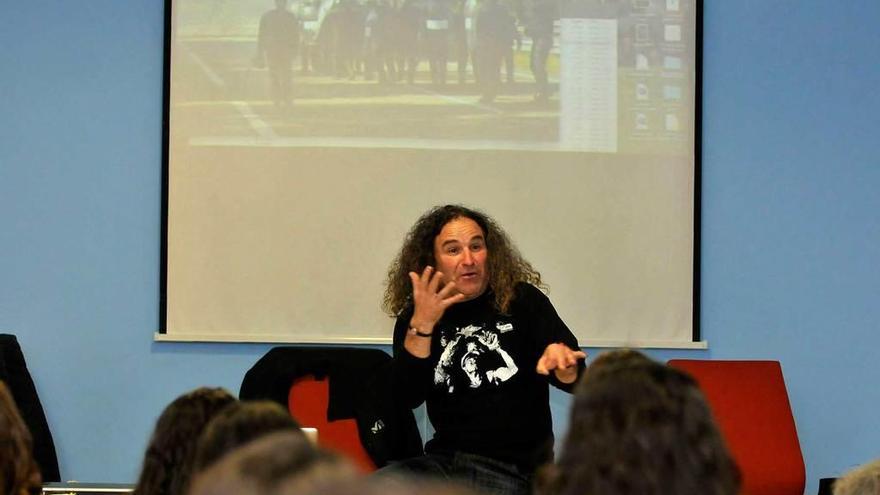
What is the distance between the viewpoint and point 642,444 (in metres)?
1.27

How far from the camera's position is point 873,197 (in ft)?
14.1

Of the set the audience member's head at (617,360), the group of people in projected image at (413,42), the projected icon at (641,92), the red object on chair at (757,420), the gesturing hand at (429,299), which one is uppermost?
the group of people in projected image at (413,42)

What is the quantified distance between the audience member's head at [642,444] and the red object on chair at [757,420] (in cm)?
255

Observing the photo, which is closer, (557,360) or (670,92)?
(557,360)

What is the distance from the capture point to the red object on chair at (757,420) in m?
3.74

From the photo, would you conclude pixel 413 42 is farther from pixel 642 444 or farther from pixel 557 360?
pixel 642 444

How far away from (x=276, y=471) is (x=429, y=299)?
242 cm

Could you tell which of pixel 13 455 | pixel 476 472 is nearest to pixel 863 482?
pixel 13 455

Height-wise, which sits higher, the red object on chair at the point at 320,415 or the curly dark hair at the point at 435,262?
the curly dark hair at the point at 435,262

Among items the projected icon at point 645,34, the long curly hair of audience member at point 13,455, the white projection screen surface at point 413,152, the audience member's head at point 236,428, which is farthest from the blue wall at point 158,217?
the audience member's head at point 236,428

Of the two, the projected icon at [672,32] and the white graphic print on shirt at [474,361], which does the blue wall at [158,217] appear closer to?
the projected icon at [672,32]

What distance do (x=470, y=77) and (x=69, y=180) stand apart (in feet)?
5.28

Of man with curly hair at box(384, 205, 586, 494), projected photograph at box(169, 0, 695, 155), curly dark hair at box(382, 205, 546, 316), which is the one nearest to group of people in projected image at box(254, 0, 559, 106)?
projected photograph at box(169, 0, 695, 155)

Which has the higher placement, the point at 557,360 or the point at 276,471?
the point at 276,471
